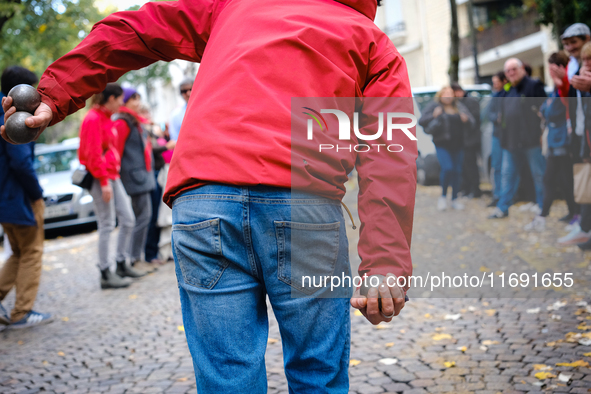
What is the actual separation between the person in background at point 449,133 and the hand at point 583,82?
9.87 feet

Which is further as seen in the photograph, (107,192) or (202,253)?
(107,192)

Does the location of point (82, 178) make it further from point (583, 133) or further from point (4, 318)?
point (583, 133)

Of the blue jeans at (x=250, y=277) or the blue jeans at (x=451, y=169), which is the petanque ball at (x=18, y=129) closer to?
the blue jeans at (x=250, y=277)

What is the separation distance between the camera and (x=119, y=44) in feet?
6.12

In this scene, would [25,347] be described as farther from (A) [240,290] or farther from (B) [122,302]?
(A) [240,290]

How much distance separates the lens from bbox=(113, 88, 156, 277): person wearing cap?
652cm

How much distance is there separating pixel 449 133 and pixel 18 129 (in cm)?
785

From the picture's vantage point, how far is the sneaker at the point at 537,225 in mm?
7162

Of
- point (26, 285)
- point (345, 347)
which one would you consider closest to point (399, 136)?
point (345, 347)

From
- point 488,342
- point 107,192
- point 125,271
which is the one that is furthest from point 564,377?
point 125,271

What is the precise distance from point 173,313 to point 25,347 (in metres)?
1.21

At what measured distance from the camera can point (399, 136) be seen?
168 cm

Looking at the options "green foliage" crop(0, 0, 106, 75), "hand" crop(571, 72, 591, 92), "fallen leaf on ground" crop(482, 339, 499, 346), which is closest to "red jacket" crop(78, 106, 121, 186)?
"fallen leaf on ground" crop(482, 339, 499, 346)

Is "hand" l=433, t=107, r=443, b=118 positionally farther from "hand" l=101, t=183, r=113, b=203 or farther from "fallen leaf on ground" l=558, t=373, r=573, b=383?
"fallen leaf on ground" l=558, t=373, r=573, b=383
